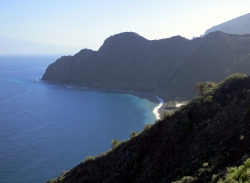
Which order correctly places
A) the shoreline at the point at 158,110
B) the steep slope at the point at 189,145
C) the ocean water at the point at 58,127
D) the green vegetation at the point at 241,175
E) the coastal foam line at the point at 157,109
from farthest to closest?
the coastal foam line at the point at 157,109 → the shoreline at the point at 158,110 → the ocean water at the point at 58,127 → the steep slope at the point at 189,145 → the green vegetation at the point at 241,175

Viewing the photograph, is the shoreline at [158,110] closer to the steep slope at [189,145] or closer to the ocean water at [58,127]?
the ocean water at [58,127]

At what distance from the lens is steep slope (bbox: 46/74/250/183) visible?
24.3 meters

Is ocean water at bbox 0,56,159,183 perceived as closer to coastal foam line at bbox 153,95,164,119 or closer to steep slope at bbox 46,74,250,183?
coastal foam line at bbox 153,95,164,119

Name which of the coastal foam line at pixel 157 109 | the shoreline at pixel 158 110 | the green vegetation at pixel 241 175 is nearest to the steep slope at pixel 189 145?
the green vegetation at pixel 241 175

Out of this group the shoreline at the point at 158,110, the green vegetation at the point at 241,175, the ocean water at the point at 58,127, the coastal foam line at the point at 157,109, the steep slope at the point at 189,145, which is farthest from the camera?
the coastal foam line at the point at 157,109

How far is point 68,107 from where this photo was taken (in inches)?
6260

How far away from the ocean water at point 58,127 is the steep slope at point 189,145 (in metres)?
41.5

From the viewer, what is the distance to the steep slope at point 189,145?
955 inches

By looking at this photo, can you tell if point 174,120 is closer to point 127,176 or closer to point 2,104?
point 127,176

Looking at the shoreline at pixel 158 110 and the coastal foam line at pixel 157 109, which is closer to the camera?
the shoreline at pixel 158 110

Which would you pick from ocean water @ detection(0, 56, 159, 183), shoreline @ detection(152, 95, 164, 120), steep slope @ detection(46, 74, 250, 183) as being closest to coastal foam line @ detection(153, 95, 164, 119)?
shoreline @ detection(152, 95, 164, 120)

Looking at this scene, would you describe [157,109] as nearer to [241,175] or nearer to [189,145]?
[189,145]

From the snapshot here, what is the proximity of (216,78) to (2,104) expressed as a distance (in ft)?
446

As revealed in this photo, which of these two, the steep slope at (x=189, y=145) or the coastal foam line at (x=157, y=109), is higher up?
the steep slope at (x=189, y=145)
